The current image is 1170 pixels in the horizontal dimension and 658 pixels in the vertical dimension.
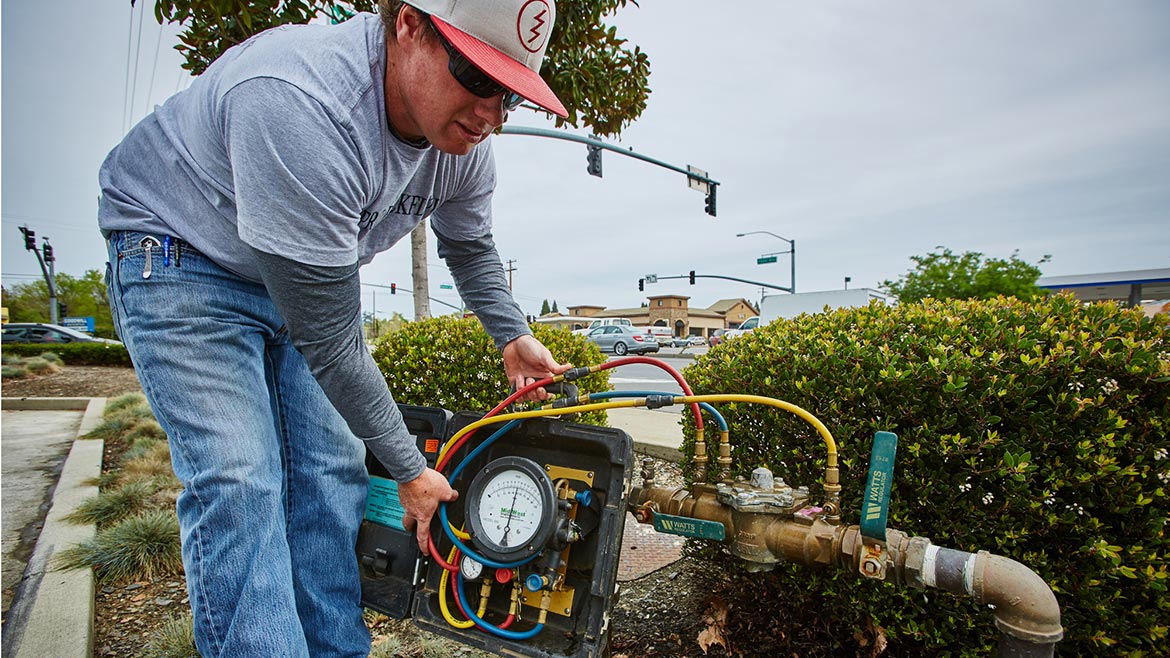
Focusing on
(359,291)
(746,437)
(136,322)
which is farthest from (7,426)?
(746,437)

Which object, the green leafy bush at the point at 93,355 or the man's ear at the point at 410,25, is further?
the green leafy bush at the point at 93,355

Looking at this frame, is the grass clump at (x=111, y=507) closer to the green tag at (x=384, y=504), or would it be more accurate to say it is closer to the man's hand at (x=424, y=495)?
the green tag at (x=384, y=504)

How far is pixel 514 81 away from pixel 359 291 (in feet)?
1.90

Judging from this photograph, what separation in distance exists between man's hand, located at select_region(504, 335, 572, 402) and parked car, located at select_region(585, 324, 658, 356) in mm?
24701

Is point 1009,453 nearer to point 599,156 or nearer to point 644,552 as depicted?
point 644,552

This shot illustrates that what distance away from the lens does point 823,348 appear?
1.70 meters

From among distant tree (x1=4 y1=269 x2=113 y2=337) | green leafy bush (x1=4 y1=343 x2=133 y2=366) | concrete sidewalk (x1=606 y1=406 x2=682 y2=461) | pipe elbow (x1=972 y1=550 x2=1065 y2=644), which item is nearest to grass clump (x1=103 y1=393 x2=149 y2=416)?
concrete sidewalk (x1=606 y1=406 x2=682 y2=461)

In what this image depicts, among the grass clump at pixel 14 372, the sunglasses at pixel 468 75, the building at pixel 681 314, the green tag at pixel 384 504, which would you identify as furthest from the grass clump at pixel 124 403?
the building at pixel 681 314

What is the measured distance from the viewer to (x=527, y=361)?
1855 mm

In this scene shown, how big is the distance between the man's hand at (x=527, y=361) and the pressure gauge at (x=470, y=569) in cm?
48

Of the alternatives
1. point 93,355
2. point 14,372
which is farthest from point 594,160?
point 93,355

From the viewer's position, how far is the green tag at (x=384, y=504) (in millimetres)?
1815

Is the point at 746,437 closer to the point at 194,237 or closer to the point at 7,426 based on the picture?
the point at 194,237

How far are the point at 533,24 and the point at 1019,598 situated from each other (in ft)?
4.91
